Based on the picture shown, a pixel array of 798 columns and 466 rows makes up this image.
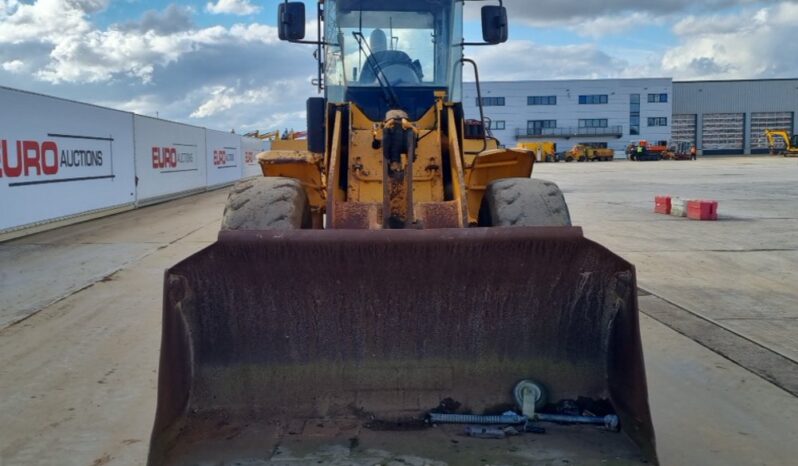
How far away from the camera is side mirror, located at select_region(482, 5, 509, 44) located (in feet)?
19.7

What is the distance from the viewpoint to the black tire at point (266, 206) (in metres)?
4.41

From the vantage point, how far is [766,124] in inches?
3386

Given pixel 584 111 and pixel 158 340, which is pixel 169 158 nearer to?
pixel 158 340

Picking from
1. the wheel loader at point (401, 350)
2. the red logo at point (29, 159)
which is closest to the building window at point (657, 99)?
the red logo at point (29, 159)

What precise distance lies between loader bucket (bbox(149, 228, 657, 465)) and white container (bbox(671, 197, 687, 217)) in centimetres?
1270

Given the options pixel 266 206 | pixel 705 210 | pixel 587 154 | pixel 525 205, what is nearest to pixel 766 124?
pixel 587 154

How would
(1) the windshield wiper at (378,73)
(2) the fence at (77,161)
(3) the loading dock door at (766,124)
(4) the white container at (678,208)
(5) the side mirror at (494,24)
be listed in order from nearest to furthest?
1. (1) the windshield wiper at (378,73)
2. (5) the side mirror at (494,24)
3. (2) the fence at (77,161)
4. (4) the white container at (678,208)
5. (3) the loading dock door at (766,124)

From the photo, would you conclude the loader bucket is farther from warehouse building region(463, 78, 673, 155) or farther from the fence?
warehouse building region(463, 78, 673, 155)

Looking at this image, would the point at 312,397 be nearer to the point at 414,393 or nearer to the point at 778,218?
the point at 414,393

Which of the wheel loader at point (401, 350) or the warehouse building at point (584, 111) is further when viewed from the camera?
the warehouse building at point (584, 111)

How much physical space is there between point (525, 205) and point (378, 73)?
1.99 meters

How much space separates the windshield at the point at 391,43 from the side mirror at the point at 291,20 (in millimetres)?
263

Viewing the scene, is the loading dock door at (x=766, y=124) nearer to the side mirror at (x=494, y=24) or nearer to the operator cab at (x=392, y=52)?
the side mirror at (x=494, y=24)

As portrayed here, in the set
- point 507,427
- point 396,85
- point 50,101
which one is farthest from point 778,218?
point 50,101
